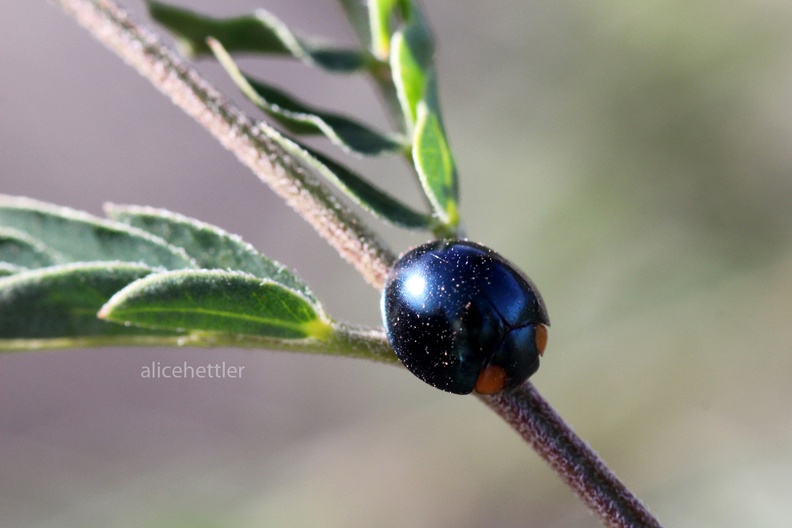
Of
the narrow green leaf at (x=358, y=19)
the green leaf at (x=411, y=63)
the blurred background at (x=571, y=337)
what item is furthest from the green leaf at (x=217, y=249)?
the blurred background at (x=571, y=337)

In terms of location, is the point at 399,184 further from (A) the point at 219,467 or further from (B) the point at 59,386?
(B) the point at 59,386

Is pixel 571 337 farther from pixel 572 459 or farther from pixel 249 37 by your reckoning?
pixel 572 459

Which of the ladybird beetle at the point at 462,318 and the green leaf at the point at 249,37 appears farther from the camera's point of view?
the green leaf at the point at 249,37

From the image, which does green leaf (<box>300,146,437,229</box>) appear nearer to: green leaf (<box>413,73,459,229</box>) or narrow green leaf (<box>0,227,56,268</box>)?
green leaf (<box>413,73,459,229</box>)

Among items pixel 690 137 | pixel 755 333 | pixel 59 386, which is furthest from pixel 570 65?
pixel 59 386

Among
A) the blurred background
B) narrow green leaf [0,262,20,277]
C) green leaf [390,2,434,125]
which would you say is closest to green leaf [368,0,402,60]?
green leaf [390,2,434,125]

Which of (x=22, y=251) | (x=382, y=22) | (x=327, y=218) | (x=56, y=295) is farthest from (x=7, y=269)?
(x=382, y=22)

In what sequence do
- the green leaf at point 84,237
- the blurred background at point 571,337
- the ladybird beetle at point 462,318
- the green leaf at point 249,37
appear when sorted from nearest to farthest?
1. the ladybird beetle at point 462,318
2. the green leaf at point 84,237
3. the green leaf at point 249,37
4. the blurred background at point 571,337

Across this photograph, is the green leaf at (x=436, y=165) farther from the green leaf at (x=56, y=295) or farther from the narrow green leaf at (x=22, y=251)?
the narrow green leaf at (x=22, y=251)
